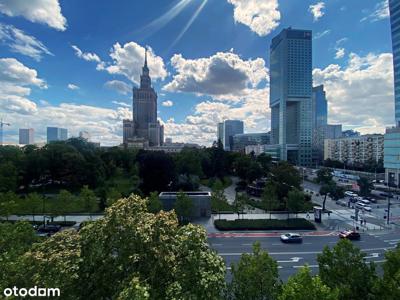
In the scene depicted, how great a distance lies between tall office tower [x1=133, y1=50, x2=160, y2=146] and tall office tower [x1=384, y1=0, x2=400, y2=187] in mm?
131380

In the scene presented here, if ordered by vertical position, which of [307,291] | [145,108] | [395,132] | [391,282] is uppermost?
[145,108]

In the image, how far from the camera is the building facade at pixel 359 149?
89.8 meters

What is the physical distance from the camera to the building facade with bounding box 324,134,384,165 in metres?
89.8

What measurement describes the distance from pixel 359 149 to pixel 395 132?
148 ft

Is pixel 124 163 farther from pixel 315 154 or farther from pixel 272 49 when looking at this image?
pixel 272 49

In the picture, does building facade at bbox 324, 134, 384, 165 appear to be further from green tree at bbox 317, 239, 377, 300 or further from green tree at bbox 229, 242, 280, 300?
green tree at bbox 229, 242, 280, 300

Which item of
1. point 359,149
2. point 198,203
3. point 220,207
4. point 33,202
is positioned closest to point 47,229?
point 33,202

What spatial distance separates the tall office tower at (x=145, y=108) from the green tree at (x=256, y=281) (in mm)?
158262

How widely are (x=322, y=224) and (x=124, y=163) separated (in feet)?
170

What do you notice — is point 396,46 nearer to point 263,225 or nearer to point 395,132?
point 395,132

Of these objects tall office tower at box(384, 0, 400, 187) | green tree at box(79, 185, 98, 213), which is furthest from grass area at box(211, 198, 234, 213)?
tall office tower at box(384, 0, 400, 187)

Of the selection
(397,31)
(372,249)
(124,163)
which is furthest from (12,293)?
(397,31)

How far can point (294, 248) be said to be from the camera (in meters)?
22.7

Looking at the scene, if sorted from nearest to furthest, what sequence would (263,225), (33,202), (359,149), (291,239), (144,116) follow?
→ (291,239), (263,225), (33,202), (359,149), (144,116)
